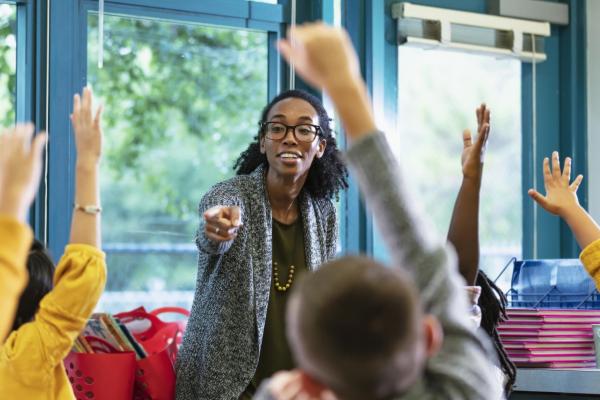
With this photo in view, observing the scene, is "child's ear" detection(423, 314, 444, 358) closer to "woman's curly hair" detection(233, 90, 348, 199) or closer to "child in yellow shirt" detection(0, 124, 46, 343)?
"child in yellow shirt" detection(0, 124, 46, 343)

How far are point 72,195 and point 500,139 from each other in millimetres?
1829

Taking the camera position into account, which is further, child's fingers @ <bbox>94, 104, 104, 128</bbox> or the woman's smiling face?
the woman's smiling face

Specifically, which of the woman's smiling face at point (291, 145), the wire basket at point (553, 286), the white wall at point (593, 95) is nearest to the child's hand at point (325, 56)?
the woman's smiling face at point (291, 145)

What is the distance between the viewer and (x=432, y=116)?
3928 millimetres

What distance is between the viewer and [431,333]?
3.67ft

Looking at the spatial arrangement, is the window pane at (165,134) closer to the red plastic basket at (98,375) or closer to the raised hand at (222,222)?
the red plastic basket at (98,375)

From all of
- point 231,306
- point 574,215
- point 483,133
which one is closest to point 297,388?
point 483,133

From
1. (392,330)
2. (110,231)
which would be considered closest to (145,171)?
(110,231)

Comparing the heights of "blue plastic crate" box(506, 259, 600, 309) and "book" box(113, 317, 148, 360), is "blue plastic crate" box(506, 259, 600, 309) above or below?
above

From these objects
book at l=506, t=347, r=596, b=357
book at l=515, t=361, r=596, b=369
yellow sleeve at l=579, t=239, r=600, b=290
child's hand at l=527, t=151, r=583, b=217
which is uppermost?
child's hand at l=527, t=151, r=583, b=217

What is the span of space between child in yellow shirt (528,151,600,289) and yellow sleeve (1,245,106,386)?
94cm

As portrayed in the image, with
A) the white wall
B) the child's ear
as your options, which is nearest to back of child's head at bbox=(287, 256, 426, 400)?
the child's ear

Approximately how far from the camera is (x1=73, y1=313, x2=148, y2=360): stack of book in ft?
9.27

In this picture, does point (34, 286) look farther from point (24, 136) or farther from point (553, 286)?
point (553, 286)
